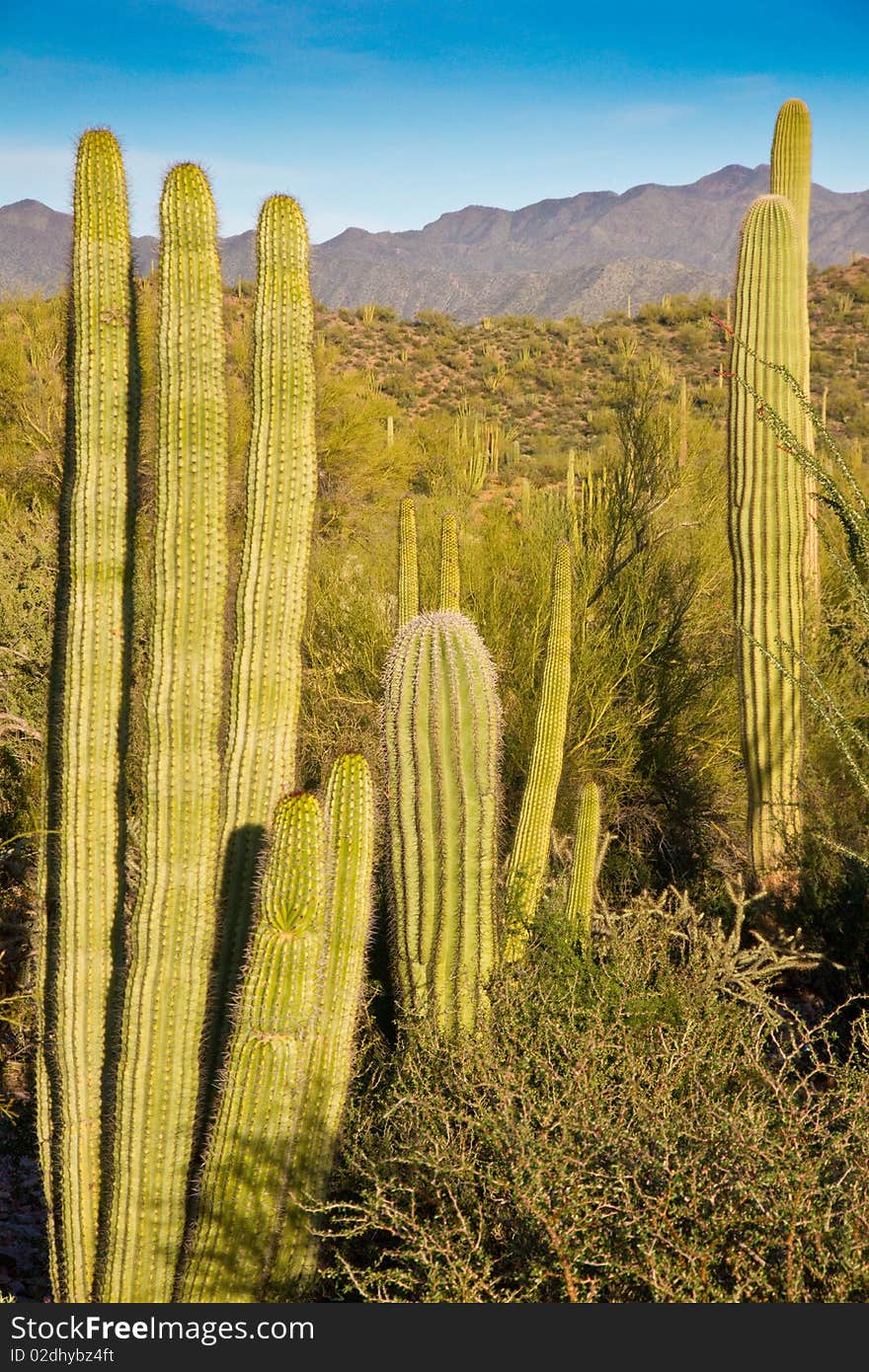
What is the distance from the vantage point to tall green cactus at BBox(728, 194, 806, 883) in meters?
6.54

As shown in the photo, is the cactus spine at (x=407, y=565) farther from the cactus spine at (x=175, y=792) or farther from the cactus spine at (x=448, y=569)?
the cactus spine at (x=175, y=792)

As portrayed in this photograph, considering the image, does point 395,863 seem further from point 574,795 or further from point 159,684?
point 574,795

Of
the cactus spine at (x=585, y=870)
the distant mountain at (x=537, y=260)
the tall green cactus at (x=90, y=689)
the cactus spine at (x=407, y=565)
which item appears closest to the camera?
the tall green cactus at (x=90, y=689)

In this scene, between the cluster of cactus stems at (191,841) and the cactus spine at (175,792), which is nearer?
the cluster of cactus stems at (191,841)

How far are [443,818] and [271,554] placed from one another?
3.99ft

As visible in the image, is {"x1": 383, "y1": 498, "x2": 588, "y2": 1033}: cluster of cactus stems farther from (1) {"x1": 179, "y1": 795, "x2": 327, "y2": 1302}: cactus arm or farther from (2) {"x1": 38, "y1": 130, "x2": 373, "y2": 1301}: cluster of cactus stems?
(1) {"x1": 179, "y1": 795, "x2": 327, "y2": 1302}: cactus arm

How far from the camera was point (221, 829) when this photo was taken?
372 cm

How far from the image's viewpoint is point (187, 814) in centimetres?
356

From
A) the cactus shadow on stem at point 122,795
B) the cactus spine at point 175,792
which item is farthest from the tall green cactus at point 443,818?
the cactus shadow on stem at point 122,795

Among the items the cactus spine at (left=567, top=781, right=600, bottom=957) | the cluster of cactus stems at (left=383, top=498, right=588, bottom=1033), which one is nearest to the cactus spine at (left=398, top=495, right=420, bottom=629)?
the cactus spine at (left=567, top=781, right=600, bottom=957)

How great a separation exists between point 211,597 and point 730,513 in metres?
4.11

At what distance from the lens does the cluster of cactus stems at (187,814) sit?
3414 mm

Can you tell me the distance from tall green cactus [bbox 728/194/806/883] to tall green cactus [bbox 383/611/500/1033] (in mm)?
2807

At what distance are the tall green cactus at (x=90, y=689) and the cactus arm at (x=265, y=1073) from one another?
580 millimetres
